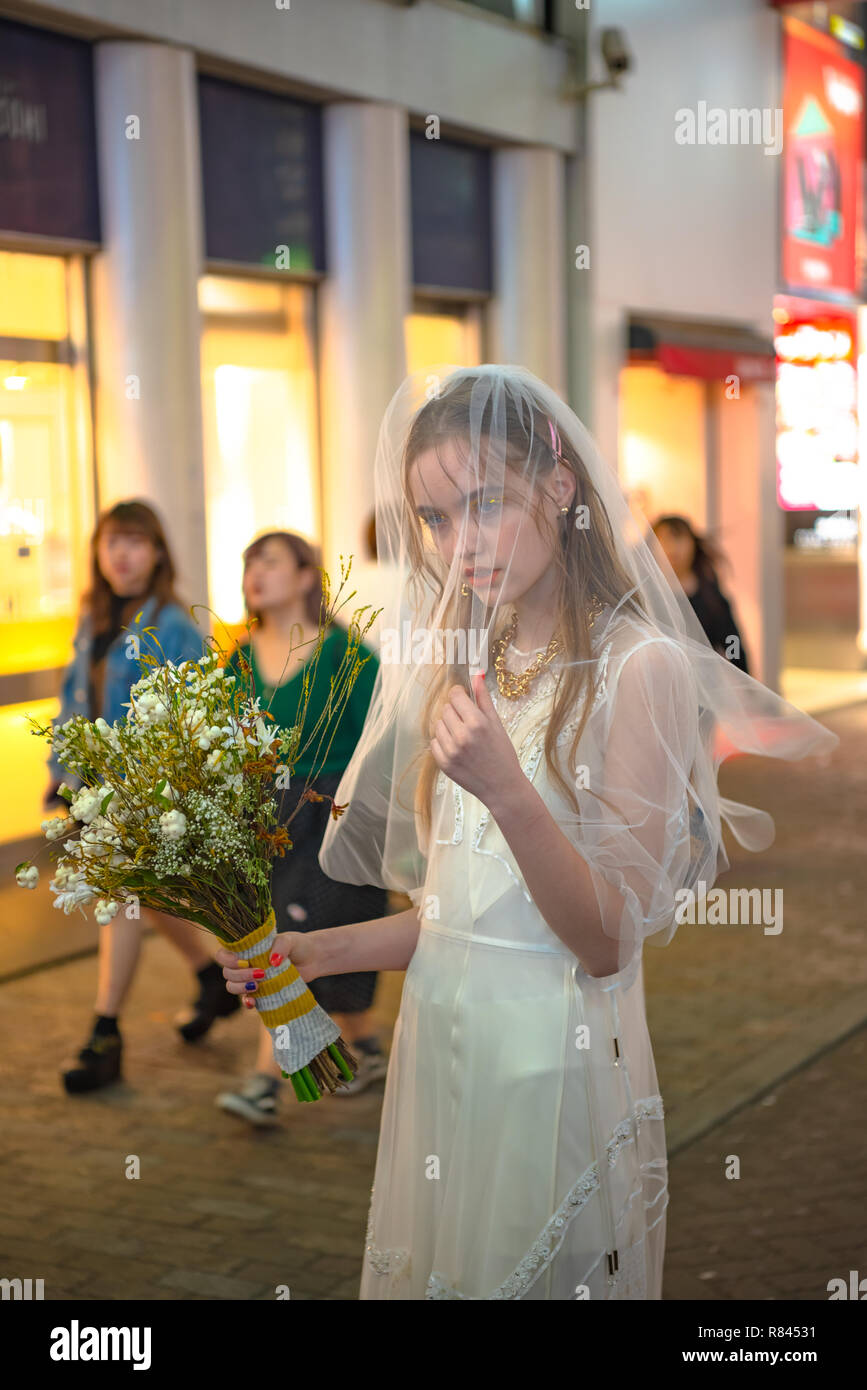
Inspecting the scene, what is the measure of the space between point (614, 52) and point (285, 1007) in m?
11.8

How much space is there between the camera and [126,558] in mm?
5957

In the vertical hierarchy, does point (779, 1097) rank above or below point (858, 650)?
below

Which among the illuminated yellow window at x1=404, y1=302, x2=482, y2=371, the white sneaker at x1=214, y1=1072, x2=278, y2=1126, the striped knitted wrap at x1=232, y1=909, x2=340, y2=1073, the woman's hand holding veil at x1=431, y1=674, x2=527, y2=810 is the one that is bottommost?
the white sneaker at x1=214, y1=1072, x2=278, y2=1126

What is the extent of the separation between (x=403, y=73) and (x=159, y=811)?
10.0m

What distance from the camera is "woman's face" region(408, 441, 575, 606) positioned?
2426 millimetres

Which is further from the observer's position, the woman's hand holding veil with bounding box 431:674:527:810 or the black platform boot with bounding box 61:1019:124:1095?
the black platform boot with bounding box 61:1019:124:1095

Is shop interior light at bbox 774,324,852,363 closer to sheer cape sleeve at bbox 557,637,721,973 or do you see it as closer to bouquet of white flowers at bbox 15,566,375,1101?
sheer cape sleeve at bbox 557,637,721,973

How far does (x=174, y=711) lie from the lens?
2383 millimetres

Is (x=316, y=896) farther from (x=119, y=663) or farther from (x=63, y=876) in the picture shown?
(x=63, y=876)

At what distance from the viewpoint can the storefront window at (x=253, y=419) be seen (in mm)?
10422

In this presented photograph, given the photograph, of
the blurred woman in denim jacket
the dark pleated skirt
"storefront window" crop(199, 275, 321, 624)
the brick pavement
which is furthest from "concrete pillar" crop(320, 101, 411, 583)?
the dark pleated skirt

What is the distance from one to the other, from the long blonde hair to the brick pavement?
2316 mm
